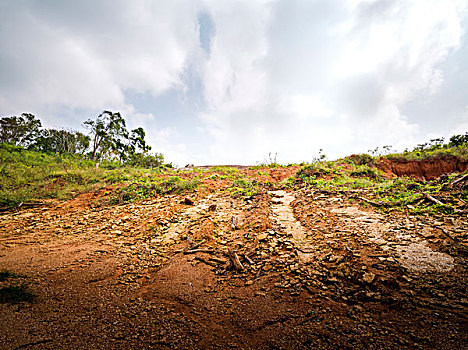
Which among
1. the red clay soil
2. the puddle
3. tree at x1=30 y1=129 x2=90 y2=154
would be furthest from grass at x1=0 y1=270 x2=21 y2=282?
tree at x1=30 y1=129 x2=90 y2=154

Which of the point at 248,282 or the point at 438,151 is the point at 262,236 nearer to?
the point at 248,282

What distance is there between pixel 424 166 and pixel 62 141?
43.5 meters

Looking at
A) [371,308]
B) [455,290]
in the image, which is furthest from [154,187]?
[455,290]

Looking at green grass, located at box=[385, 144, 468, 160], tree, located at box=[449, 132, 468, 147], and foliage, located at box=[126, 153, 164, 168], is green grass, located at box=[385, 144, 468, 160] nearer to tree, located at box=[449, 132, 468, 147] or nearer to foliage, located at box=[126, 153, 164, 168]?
tree, located at box=[449, 132, 468, 147]

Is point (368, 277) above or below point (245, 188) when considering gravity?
below

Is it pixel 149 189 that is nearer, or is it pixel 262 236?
pixel 262 236

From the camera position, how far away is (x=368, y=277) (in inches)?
92.4

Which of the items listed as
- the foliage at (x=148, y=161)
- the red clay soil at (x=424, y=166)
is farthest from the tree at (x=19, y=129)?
the red clay soil at (x=424, y=166)

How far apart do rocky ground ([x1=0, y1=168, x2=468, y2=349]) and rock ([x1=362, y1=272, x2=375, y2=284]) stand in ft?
0.04

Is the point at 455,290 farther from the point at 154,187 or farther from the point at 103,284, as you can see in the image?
the point at 154,187

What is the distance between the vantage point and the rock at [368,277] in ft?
7.50

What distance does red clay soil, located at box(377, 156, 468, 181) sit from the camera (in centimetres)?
1358

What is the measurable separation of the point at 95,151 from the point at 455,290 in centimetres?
2882

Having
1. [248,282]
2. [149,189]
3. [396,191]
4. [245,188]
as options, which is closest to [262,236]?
[248,282]
